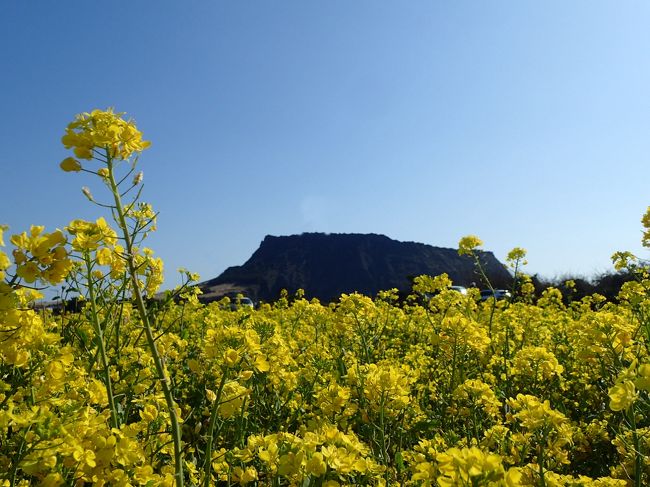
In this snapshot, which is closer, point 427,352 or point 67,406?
point 67,406

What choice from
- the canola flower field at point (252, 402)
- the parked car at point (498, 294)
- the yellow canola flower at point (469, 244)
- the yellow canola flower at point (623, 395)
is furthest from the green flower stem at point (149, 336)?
the yellow canola flower at point (469, 244)

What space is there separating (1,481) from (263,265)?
206ft

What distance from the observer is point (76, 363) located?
2785 millimetres

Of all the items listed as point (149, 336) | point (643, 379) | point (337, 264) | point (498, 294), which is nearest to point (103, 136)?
point (149, 336)

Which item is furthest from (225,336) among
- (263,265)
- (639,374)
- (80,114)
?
(263,265)

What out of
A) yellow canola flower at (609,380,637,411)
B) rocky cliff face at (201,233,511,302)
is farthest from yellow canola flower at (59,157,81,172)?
rocky cliff face at (201,233,511,302)

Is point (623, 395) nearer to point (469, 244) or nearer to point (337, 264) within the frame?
point (469, 244)

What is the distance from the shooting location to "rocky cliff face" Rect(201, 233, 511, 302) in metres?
56.6

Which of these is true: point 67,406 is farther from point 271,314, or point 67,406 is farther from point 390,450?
point 271,314

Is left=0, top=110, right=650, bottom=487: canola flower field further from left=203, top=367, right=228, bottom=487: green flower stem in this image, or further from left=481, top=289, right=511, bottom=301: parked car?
left=481, top=289, right=511, bottom=301: parked car

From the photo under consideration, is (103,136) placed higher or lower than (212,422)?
higher

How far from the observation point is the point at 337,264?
62.5m

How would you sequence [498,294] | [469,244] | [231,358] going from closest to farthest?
[231,358] → [469,244] → [498,294]

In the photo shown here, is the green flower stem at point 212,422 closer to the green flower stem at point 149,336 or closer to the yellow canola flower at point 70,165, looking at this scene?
the green flower stem at point 149,336
